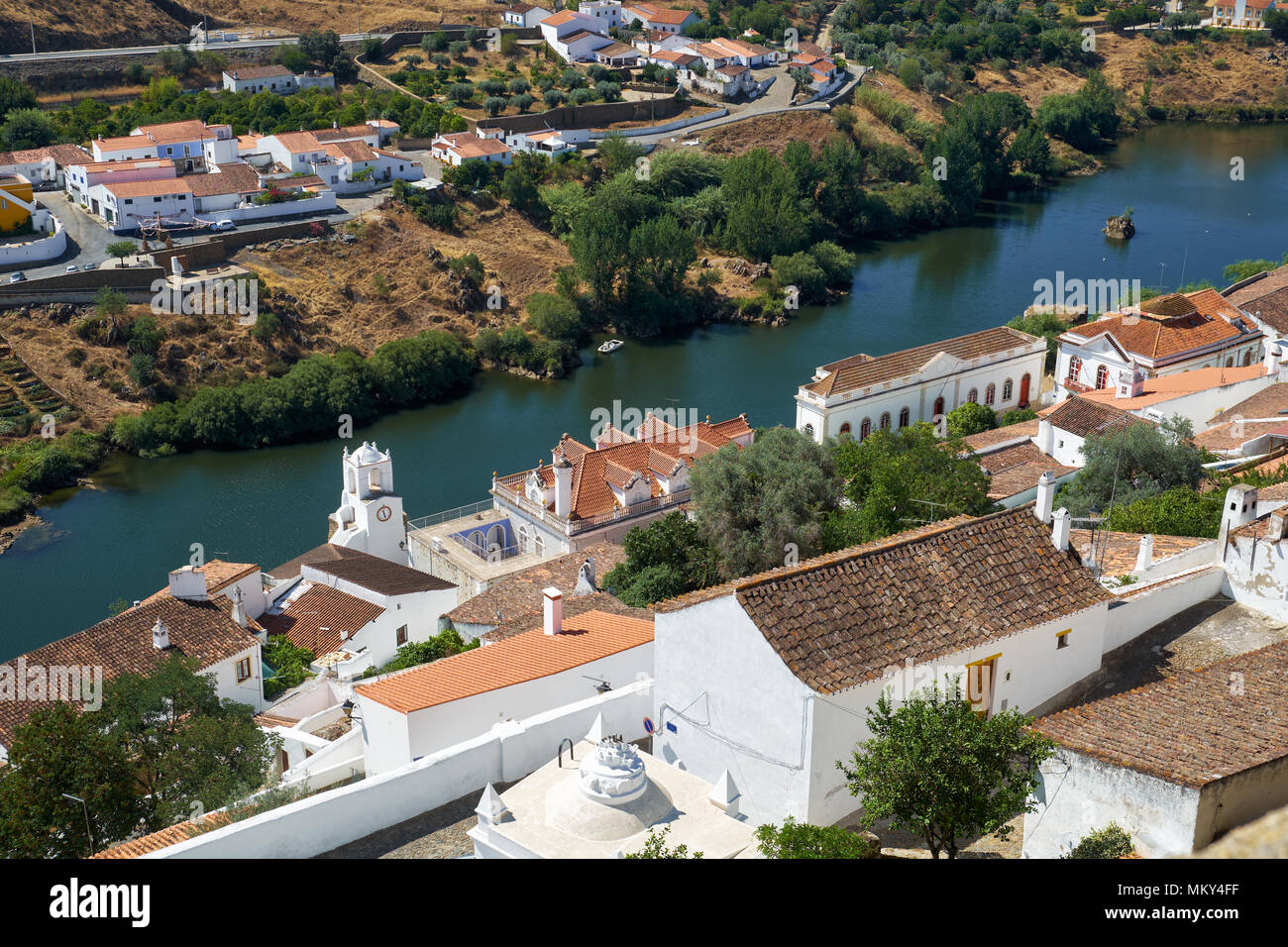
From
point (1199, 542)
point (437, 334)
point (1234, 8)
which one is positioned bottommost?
point (437, 334)

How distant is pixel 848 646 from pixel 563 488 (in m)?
24.3

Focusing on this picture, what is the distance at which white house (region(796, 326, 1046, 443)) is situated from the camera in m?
49.5

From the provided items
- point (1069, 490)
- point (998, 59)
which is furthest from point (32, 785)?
point (998, 59)

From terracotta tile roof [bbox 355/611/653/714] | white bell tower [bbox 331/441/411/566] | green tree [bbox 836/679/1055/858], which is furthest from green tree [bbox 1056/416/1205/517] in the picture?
green tree [bbox 836/679/1055/858]

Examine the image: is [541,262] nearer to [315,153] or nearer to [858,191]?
[315,153]

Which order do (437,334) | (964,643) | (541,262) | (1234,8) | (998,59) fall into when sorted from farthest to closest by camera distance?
1. (1234,8)
2. (998,59)
3. (541,262)
4. (437,334)
5. (964,643)

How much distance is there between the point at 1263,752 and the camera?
1497cm

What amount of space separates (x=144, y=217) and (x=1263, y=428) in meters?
51.4

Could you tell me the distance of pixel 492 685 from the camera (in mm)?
21312

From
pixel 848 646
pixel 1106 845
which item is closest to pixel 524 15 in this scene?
pixel 848 646

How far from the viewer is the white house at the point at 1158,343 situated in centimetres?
5112

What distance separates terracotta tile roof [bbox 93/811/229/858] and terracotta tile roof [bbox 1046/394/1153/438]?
31.3m

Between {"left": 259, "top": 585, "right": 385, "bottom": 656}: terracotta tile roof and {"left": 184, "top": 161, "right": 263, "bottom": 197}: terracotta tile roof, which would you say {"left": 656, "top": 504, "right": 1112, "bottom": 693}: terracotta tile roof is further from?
{"left": 184, "top": 161, "right": 263, "bottom": 197}: terracotta tile roof

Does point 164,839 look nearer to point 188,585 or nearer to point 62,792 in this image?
point 62,792
